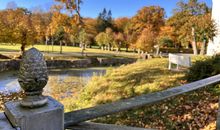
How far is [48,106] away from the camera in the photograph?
107 centimetres

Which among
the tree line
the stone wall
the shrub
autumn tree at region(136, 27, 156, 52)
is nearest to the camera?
the shrub

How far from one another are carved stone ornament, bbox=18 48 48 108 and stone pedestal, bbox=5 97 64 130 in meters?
0.04

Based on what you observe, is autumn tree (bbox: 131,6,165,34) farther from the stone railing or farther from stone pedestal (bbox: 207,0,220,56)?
the stone railing

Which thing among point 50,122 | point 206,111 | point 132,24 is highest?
point 132,24

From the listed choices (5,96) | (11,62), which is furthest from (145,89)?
(11,62)

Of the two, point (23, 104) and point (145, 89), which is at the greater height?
point (23, 104)

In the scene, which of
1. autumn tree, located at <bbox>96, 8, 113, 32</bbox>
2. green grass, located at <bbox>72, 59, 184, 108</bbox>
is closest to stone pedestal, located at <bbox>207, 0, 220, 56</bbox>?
green grass, located at <bbox>72, 59, 184, 108</bbox>

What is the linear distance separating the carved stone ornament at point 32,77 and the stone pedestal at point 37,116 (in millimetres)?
35

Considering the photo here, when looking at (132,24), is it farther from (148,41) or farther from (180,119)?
(180,119)

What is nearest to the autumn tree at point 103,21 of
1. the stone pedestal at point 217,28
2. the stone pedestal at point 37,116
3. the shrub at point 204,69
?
the stone pedestal at point 217,28

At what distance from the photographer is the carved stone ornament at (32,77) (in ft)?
3.35

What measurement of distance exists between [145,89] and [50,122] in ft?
18.1

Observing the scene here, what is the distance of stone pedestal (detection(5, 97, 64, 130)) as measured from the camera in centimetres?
98

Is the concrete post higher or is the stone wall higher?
the concrete post
